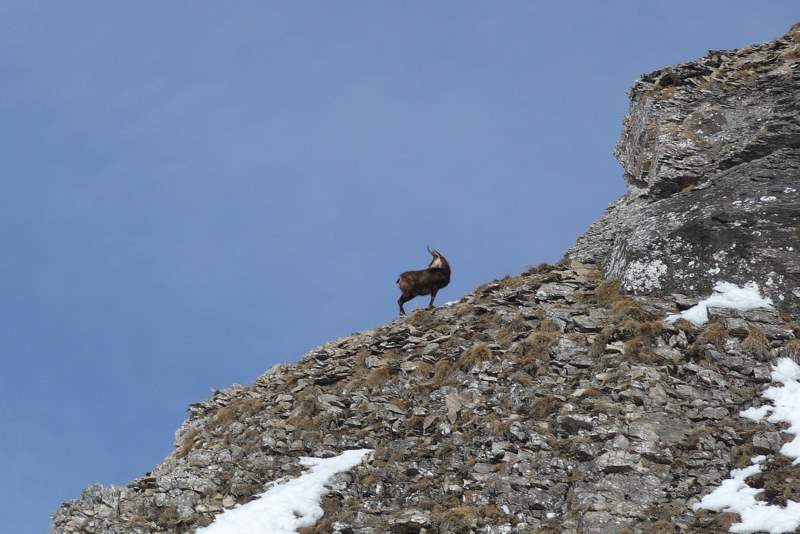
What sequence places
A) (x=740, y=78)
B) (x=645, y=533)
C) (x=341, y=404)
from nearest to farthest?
(x=645, y=533) < (x=341, y=404) < (x=740, y=78)

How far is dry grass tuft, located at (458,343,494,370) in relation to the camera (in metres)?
19.5

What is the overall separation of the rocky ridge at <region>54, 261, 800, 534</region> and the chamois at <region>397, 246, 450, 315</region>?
3393 millimetres

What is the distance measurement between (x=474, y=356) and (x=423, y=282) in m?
6.96

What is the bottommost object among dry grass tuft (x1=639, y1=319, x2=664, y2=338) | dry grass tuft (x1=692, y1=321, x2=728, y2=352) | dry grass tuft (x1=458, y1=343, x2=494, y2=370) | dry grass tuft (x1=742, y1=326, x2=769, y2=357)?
dry grass tuft (x1=742, y1=326, x2=769, y2=357)

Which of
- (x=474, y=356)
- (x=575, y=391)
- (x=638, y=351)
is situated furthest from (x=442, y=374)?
(x=638, y=351)

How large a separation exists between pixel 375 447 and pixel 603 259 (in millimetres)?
9665

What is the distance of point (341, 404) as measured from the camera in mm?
19953

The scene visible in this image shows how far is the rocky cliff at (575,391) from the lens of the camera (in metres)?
14.7

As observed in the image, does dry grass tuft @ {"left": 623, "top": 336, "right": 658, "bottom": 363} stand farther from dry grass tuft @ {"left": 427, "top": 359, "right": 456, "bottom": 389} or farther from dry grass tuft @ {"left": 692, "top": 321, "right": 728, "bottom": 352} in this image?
dry grass tuft @ {"left": 427, "top": 359, "right": 456, "bottom": 389}

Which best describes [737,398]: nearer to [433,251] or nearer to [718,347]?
[718,347]

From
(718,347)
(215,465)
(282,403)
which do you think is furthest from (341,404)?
(718,347)

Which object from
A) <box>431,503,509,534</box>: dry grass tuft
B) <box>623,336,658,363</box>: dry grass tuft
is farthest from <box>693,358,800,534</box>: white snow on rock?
<box>431,503,509,534</box>: dry grass tuft

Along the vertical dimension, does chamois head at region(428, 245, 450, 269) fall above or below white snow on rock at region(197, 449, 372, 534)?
above

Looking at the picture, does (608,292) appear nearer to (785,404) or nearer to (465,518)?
(785,404)
